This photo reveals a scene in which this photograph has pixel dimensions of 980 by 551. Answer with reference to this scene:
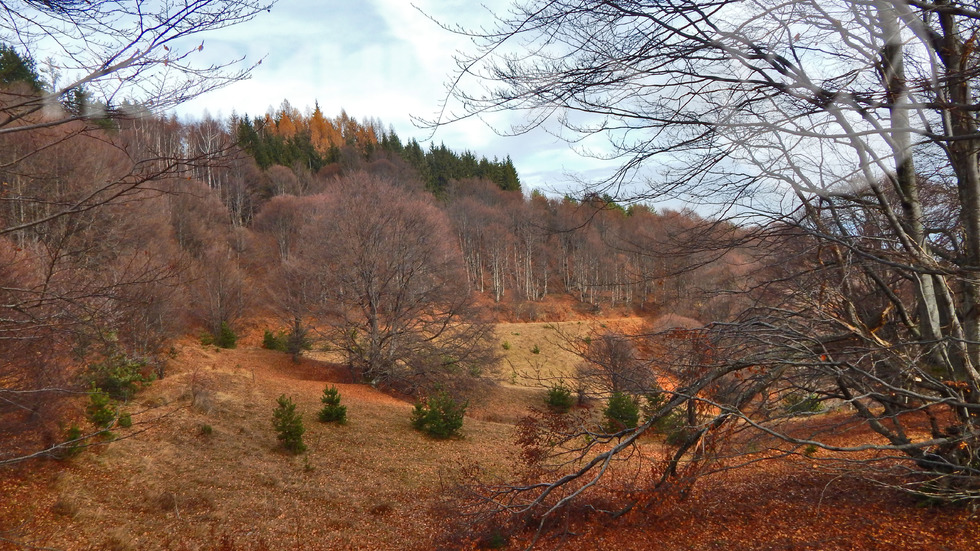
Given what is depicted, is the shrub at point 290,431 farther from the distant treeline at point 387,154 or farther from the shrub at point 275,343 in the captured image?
the distant treeline at point 387,154

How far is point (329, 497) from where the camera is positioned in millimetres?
9164

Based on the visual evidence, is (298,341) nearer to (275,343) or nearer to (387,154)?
(275,343)

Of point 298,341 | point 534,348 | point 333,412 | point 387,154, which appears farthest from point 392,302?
point 387,154

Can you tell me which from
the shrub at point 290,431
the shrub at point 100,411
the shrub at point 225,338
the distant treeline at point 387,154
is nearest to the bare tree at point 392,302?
the shrub at point 225,338

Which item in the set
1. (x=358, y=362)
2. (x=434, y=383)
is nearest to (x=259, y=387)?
(x=358, y=362)

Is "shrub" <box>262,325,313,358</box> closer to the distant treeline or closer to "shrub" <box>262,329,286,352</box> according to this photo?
"shrub" <box>262,329,286,352</box>

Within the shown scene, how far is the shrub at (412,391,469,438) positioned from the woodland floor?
11.6 inches

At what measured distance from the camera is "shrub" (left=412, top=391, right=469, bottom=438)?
13.0m

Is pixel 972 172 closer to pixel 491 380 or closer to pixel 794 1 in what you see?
pixel 794 1

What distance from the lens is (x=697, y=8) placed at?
146 inches

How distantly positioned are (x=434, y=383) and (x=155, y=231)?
12.9 m

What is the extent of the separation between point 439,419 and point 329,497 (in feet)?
13.6

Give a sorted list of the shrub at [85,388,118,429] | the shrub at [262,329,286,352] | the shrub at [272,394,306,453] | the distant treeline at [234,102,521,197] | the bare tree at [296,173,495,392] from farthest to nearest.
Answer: the distant treeline at [234,102,521,197] < the shrub at [262,329,286,352] < the bare tree at [296,173,495,392] < the shrub at [272,394,306,453] < the shrub at [85,388,118,429]

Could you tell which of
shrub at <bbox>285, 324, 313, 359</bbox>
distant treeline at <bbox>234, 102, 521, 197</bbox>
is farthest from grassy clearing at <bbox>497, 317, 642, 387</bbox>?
distant treeline at <bbox>234, 102, 521, 197</bbox>
